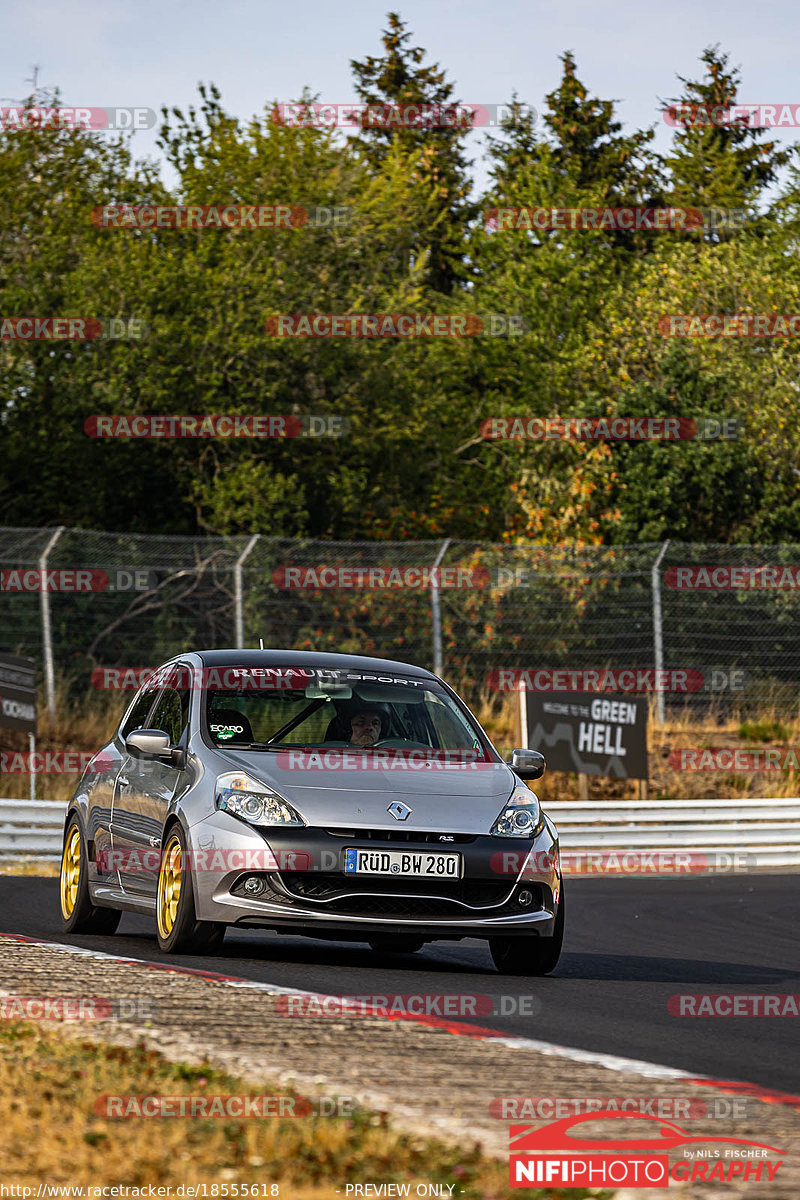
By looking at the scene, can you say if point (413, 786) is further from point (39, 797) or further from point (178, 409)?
point (178, 409)

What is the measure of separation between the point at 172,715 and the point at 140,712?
79cm

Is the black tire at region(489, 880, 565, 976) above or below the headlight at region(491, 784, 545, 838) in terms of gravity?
below

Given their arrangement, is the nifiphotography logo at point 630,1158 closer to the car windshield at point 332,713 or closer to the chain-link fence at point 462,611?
the car windshield at point 332,713

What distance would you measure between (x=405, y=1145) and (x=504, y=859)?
179 inches

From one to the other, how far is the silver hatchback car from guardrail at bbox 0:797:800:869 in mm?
10200

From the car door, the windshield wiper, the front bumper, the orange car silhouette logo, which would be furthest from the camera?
the car door

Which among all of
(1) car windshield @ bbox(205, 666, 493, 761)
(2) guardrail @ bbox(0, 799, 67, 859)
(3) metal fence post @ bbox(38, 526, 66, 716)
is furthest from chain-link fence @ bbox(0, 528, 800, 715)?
(1) car windshield @ bbox(205, 666, 493, 761)

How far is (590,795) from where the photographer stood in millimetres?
24234

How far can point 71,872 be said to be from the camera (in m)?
11.1

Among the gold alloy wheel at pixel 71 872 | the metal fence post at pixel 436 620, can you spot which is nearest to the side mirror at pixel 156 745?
the gold alloy wheel at pixel 71 872

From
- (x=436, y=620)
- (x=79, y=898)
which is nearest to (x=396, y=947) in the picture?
(x=79, y=898)

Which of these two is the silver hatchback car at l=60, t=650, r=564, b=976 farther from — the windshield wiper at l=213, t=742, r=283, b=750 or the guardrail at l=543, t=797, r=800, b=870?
the guardrail at l=543, t=797, r=800, b=870

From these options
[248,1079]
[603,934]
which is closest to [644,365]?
[603,934]

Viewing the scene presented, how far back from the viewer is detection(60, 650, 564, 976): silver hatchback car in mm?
8742
